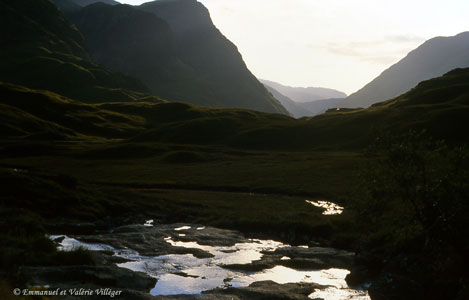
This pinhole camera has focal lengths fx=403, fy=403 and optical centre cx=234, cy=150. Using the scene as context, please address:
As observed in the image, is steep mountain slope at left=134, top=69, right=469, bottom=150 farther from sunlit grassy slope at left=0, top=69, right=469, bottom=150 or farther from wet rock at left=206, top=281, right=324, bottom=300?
wet rock at left=206, top=281, right=324, bottom=300

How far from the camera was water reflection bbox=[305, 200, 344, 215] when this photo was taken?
51188mm

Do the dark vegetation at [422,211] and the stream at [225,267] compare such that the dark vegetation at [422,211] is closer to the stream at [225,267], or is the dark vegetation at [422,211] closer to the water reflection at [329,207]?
the stream at [225,267]

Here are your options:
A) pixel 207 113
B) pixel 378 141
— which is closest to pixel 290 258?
pixel 378 141

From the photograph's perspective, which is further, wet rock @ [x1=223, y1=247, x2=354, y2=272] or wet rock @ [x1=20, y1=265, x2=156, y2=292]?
wet rock @ [x1=223, y1=247, x2=354, y2=272]

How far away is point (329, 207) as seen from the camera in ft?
181

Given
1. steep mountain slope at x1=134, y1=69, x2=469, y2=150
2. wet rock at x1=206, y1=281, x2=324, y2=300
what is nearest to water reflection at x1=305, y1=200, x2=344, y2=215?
wet rock at x1=206, y1=281, x2=324, y2=300

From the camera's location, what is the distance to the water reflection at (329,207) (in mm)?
51188

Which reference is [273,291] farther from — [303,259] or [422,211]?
[422,211]

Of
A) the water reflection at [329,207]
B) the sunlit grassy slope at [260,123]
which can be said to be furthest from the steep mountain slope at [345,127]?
the water reflection at [329,207]

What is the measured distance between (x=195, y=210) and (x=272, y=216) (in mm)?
10696

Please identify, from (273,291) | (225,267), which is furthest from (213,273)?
(273,291)

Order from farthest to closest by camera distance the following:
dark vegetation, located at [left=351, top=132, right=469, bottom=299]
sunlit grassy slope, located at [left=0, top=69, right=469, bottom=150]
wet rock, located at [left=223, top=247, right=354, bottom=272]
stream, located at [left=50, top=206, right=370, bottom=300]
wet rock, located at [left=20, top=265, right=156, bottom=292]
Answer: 1. sunlit grassy slope, located at [left=0, top=69, right=469, bottom=150]
2. wet rock, located at [left=223, top=247, right=354, bottom=272]
3. stream, located at [left=50, top=206, right=370, bottom=300]
4. dark vegetation, located at [left=351, top=132, right=469, bottom=299]
5. wet rock, located at [left=20, top=265, right=156, bottom=292]

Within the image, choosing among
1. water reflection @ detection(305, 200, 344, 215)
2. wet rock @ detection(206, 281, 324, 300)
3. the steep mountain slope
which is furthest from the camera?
the steep mountain slope

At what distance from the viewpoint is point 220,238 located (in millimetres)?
40344
